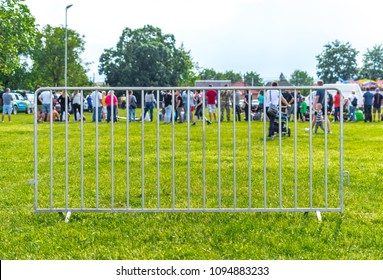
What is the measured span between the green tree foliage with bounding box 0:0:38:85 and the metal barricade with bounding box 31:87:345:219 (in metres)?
33.8

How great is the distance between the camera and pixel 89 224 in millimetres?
6508

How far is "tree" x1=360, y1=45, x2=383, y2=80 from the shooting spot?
388 ft

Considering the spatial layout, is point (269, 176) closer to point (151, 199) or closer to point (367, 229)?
point (151, 199)

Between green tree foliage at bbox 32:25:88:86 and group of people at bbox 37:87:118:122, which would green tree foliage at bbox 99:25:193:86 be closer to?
green tree foliage at bbox 32:25:88:86

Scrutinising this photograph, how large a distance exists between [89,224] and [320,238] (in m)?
2.44

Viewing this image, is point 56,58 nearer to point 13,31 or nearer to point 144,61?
point 144,61

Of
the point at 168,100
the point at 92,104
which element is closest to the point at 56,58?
the point at 92,104

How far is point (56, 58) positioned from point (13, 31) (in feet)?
82.0

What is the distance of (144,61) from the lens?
8338 cm

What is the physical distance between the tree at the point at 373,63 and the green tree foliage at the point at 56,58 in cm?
6421

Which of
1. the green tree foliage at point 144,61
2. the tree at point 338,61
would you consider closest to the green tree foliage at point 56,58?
the green tree foliage at point 144,61

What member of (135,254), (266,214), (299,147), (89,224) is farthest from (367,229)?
(299,147)

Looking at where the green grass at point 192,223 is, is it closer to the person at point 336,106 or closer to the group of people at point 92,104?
the group of people at point 92,104

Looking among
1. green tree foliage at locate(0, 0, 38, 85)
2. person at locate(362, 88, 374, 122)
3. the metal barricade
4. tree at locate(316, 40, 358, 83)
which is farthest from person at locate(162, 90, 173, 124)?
tree at locate(316, 40, 358, 83)
